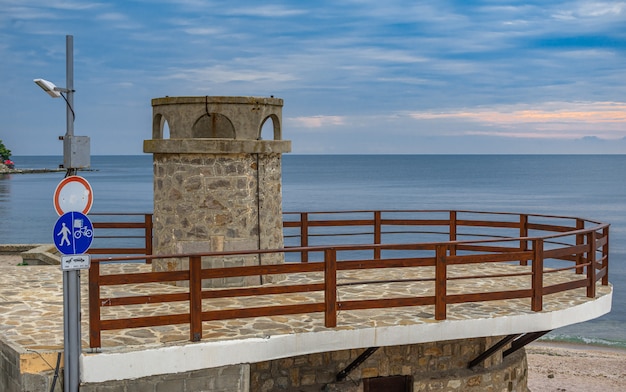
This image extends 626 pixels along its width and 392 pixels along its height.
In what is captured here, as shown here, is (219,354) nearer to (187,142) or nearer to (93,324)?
(93,324)

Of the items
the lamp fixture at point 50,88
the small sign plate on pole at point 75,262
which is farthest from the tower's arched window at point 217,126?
the small sign plate on pole at point 75,262

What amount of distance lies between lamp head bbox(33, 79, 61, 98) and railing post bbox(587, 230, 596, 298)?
750cm

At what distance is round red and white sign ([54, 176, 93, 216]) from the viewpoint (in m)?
7.58

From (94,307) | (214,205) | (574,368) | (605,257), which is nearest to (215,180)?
(214,205)

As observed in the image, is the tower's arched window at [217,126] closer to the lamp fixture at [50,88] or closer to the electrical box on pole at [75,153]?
the lamp fixture at [50,88]

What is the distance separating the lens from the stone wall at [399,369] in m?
9.73

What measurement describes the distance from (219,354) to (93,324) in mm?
1410

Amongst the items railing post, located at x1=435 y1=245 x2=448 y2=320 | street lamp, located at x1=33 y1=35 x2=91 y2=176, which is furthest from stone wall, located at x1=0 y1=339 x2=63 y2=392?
railing post, located at x1=435 y1=245 x2=448 y2=320

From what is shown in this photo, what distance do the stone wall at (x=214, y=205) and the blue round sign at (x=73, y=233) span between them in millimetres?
4136

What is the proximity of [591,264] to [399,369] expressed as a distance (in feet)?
10.8

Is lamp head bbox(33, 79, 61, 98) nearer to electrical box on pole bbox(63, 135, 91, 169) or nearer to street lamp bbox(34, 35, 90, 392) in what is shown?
street lamp bbox(34, 35, 90, 392)

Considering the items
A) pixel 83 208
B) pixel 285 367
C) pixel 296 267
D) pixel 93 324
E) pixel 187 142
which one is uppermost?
pixel 187 142

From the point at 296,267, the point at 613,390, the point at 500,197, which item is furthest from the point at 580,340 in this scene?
the point at 500,197

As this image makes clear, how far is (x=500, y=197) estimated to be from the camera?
91.2 meters
